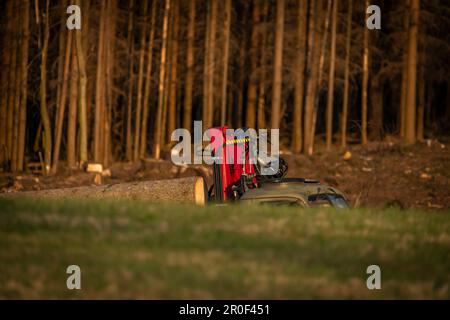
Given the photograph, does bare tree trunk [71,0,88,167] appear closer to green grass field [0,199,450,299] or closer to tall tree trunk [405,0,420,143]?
tall tree trunk [405,0,420,143]

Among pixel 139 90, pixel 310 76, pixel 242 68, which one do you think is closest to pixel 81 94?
pixel 139 90

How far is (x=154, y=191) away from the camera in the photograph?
57.3 feet

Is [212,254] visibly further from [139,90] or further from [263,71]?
[139,90]

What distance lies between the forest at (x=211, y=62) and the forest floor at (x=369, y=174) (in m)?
1.54

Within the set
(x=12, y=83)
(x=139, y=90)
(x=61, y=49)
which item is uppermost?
(x=61, y=49)

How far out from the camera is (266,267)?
8.18m

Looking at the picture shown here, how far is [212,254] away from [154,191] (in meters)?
9.13

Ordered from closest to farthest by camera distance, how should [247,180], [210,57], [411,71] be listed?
1. [247,180]
2. [411,71]
3. [210,57]

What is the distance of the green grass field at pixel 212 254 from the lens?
7836 mm

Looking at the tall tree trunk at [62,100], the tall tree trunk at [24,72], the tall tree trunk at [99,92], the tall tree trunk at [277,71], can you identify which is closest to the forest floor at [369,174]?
the tall tree trunk at [99,92]

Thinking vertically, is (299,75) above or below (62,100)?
above

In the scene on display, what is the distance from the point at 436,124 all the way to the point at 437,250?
39608 mm

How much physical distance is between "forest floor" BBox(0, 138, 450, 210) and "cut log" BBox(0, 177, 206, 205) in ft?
22.2
